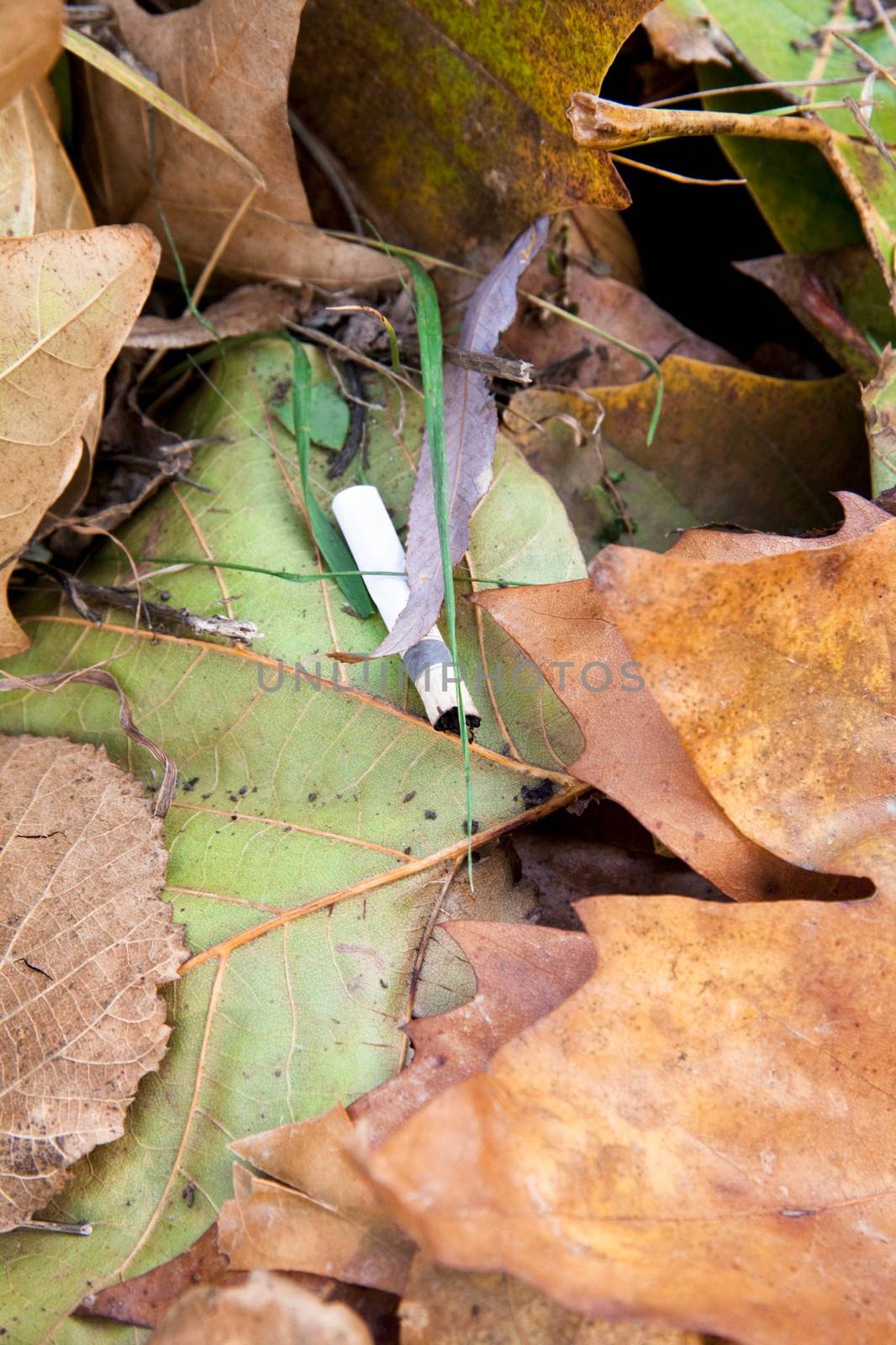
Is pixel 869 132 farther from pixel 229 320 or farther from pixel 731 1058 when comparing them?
pixel 731 1058

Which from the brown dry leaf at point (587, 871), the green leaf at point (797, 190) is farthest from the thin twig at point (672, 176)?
the brown dry leaf at point (587, 871)

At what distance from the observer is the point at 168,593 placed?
1.54 metres

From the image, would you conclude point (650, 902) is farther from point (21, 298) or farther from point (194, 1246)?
point (21, 298)

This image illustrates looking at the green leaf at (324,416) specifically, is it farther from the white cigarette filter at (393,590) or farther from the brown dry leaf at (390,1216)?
the brown dry leaf at (390,1216)

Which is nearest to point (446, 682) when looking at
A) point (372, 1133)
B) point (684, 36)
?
point (372, 1133)

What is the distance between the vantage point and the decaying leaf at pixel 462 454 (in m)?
1.40

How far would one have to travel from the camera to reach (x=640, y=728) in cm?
123

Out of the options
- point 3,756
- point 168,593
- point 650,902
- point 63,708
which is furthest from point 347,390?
point 650,902

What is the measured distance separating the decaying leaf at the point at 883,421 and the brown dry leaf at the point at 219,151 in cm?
84

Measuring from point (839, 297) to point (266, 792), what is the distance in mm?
1327

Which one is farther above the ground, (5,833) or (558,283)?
(558,283)

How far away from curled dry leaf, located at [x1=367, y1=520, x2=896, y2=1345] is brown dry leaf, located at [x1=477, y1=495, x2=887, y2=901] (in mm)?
58

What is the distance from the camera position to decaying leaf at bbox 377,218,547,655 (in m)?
1.40

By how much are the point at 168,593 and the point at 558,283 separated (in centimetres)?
93
